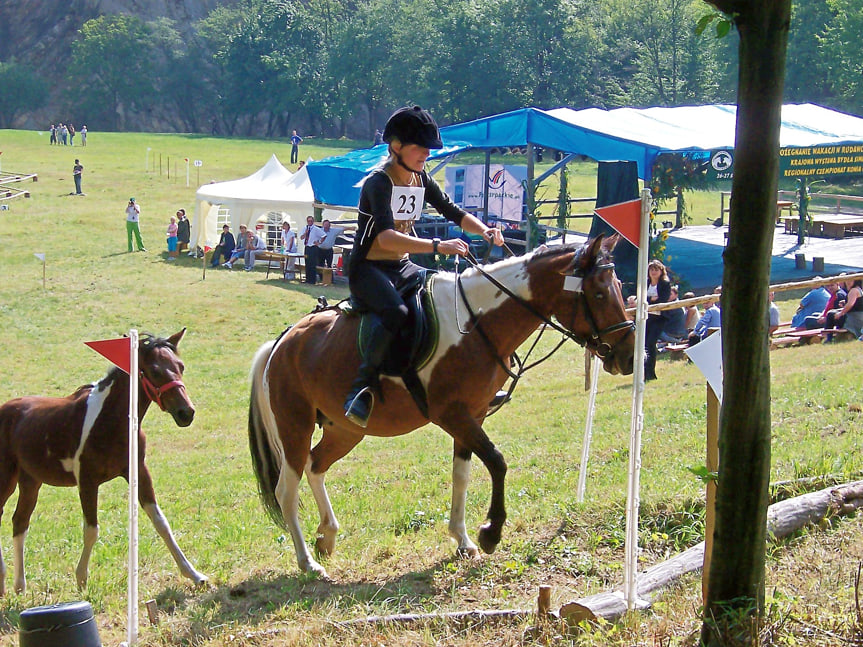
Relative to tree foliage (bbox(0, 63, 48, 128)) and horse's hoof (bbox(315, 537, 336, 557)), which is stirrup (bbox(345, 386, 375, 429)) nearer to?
horse's hoof (bbox(315, 537, 336, 557))

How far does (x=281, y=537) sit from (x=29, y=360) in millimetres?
13024

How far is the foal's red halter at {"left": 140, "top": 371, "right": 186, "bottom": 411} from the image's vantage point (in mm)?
7387

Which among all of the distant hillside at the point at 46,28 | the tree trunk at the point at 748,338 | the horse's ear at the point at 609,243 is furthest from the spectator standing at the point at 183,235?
the distant hillside at the point at 46,28

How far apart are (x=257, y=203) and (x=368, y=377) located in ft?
85.5

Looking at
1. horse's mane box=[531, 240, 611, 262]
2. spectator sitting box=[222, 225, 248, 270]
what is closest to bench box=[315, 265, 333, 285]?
spectator sitting box=[222, 225, 248, 270]

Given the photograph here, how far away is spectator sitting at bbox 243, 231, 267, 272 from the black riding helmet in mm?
23608

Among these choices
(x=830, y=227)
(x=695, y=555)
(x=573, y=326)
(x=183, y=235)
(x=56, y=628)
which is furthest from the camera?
(x=830, y=227)

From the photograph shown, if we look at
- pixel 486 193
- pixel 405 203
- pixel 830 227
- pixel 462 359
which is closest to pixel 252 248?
pixel 486 193

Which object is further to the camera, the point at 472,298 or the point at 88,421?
the point at 88,421

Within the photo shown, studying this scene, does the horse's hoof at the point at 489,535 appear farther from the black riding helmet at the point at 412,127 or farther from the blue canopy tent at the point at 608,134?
the blue canopy tent at the point at 608,134

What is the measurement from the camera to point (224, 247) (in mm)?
30312

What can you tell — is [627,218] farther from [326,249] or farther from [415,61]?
[415,61]

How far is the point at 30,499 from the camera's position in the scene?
26.4 feet

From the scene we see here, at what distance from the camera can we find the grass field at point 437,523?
197 inches
